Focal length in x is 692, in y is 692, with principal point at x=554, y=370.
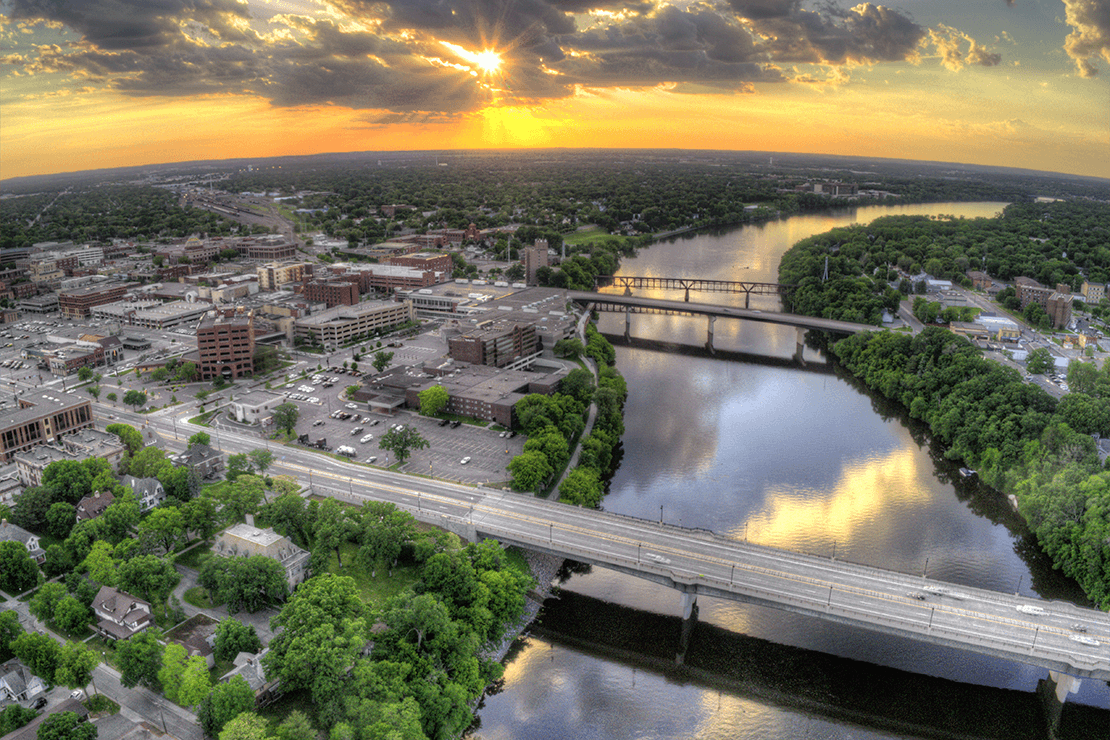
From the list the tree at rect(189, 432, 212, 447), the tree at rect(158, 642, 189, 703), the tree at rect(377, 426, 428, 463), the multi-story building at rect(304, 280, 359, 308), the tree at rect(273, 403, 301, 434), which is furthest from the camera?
the multi-story building at rect(304, 280, 359, 308)

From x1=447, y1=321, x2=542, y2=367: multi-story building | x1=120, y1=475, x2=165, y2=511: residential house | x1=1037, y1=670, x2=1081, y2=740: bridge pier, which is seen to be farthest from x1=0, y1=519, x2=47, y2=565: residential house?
x1=1037, y1=670, x2=1081, y2=740: bridge pier

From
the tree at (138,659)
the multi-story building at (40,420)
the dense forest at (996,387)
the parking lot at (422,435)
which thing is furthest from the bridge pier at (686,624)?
the multi-story building at (40,420)

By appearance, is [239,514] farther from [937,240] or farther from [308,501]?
[937,240]

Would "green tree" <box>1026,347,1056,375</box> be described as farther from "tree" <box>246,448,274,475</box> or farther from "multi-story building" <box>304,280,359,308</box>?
"multi-story building" <box>304,280,359,308</box>

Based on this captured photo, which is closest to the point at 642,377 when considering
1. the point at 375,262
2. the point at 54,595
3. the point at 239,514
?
the point at 239,514

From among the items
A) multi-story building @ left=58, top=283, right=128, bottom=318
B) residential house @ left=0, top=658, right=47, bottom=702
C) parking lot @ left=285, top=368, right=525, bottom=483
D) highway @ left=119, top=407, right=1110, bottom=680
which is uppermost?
multi-story building @ left=58, top=283, right=128, bottom=318

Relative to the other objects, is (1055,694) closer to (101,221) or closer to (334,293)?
(334,293)
